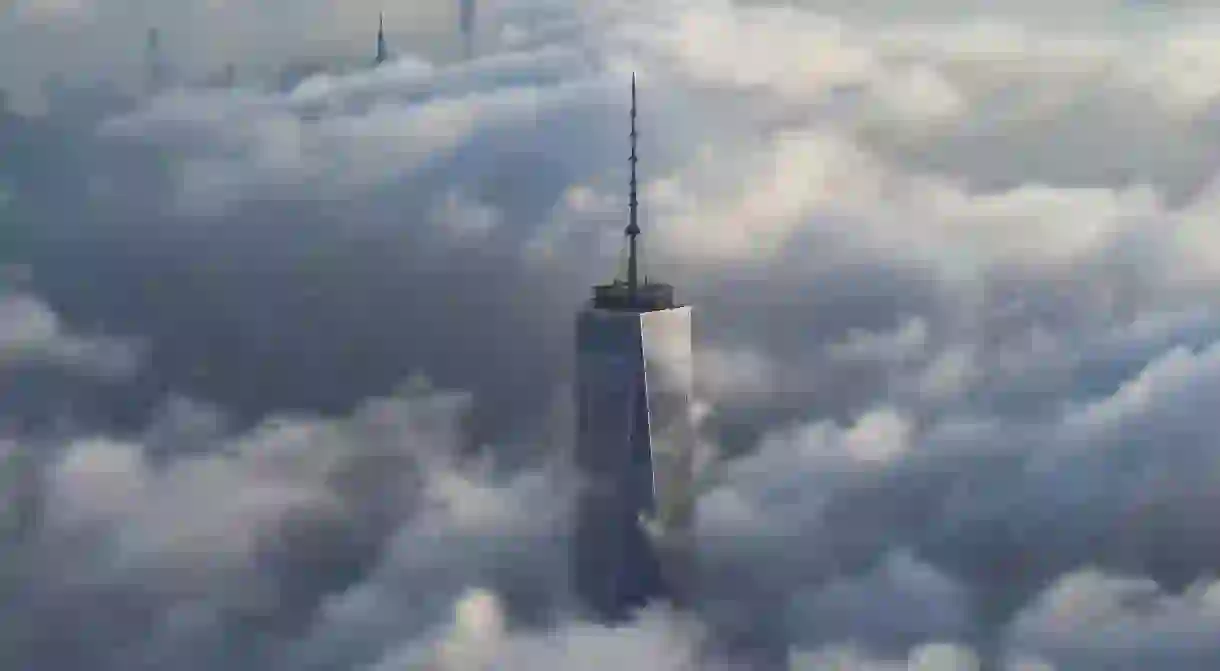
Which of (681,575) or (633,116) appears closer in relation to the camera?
(633,116)

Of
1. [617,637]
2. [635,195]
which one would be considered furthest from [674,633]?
[635,195]

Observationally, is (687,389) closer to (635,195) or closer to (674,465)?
(674,465)

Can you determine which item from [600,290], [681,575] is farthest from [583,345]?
[681,575]

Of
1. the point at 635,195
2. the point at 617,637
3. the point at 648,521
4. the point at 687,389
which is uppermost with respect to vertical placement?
the point at 635,195

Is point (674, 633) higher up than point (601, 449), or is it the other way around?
point (601, 449)

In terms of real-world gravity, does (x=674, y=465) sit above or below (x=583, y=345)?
below

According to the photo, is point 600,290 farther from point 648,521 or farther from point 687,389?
point 648,521
